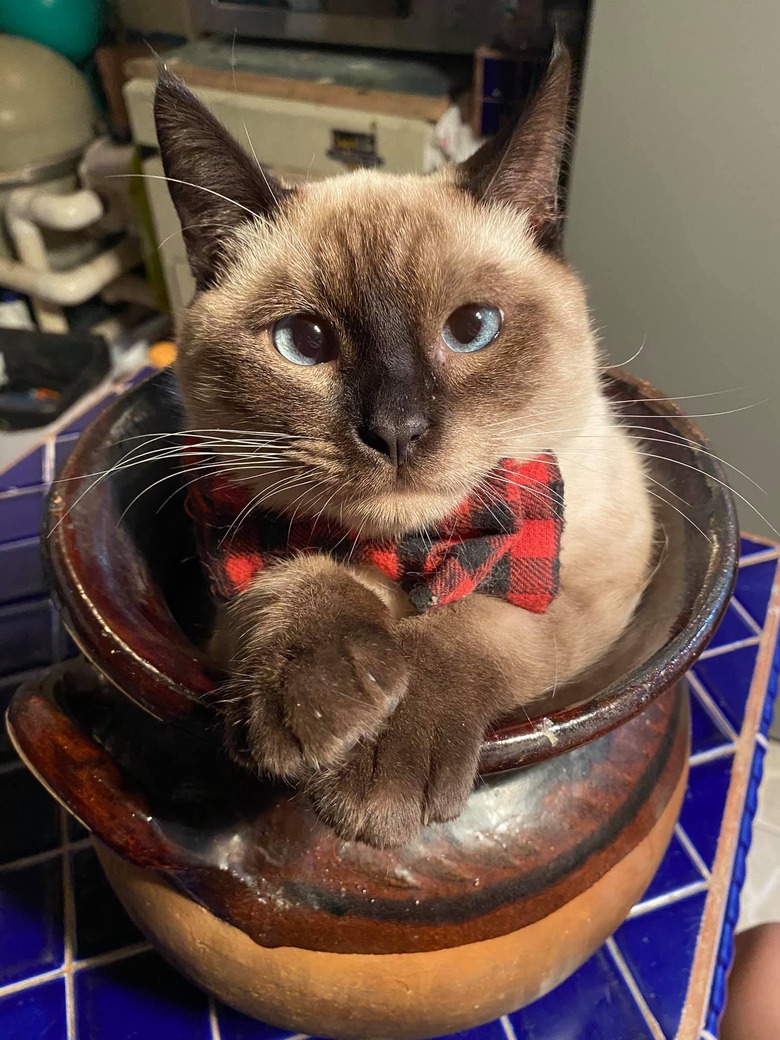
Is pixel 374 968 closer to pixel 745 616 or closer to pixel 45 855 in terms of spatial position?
pixel 45 855

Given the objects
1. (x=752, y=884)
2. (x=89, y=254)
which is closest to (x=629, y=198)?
(x=752, y=884)

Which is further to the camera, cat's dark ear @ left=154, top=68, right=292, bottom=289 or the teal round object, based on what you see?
the teal round object

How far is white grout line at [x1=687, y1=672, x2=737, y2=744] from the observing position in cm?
111

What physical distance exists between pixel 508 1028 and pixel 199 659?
0.52 m

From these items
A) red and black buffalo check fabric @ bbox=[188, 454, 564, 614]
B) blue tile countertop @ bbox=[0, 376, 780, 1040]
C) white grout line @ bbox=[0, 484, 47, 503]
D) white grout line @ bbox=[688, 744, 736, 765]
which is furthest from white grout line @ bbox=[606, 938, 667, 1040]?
white grout line @ bbox=[0, 484, 47, 503]

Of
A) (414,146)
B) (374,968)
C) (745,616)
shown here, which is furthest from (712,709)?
(414,146)

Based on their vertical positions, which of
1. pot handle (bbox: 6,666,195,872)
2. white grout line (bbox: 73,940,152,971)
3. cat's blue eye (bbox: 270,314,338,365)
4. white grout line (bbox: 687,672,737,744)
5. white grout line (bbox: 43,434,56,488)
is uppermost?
cat's blue eye (bbox: 270,314,338,365)

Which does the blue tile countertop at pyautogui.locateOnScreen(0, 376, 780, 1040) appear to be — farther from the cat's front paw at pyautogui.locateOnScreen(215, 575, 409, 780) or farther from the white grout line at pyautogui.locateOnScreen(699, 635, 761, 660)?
the cat's front paw at pyautogui.locateOnScreen(215, 575, 409, 780)

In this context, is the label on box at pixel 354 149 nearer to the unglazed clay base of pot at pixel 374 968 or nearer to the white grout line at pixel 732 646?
the white grout line at pixel 732 646

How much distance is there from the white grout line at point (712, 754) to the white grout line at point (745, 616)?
226mm

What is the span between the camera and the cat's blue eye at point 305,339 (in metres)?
0.75

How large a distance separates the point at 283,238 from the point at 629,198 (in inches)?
41.6

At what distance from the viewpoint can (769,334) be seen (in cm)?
157

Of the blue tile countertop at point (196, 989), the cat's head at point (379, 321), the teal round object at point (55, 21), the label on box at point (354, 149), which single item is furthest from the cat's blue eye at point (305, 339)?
the teal round object at point (55, 21)
